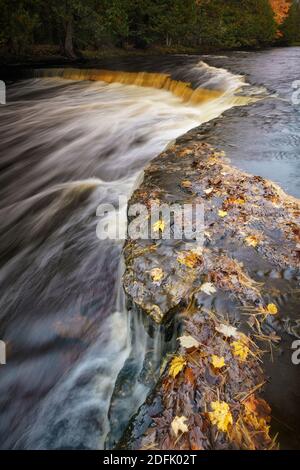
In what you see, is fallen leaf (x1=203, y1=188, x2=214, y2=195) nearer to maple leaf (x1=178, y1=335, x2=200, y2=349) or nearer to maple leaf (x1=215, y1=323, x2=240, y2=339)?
maple leaf (x1=215, y1=323, x2=240, y2=339)

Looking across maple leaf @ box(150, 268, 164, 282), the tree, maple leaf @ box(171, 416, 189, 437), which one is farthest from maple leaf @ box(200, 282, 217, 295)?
the tree

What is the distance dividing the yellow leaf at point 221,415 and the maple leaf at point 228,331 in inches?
21.5

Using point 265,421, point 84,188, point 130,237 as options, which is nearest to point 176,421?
point 265,421

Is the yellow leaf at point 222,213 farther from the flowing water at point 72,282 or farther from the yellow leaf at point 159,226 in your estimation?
the flowing water at point 72,282

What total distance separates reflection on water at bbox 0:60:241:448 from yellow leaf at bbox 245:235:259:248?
1.51 m

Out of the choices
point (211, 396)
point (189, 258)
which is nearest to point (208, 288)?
point (189, 258)

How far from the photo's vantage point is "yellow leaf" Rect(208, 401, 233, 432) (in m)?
2.00

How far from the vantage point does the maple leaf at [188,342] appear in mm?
2461

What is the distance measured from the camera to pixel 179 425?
2.00 metres

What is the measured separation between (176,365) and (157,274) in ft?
3.28

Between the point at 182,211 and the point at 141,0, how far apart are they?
28.2 meters

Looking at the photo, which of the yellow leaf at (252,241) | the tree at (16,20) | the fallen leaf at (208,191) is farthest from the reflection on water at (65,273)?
the tree at (16,20)
